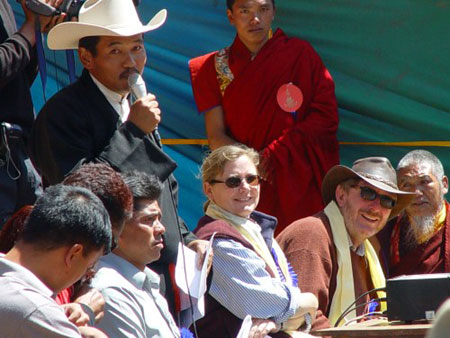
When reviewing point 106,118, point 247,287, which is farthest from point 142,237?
point 247,287

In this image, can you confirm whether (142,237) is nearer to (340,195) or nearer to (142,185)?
(142,185)

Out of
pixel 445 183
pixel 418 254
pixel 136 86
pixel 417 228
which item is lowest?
pixel 418 254

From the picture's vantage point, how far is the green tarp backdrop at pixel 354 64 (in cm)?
636

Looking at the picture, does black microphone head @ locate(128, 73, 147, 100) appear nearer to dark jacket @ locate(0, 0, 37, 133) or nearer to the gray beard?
dark jacket @ locate(0, 0, 37, 133)

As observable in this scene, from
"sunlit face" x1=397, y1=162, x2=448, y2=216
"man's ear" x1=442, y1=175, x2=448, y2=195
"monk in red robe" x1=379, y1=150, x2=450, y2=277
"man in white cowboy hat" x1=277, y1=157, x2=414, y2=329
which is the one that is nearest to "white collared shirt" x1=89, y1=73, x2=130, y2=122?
"man in white cowboy hat" x1=277, y1=157, x2=414, y2=329

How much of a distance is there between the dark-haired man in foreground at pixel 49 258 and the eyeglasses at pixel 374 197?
2.33 metres

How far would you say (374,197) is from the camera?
5102mm

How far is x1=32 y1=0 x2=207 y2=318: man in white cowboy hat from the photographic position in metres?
4.09

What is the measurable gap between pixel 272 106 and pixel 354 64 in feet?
2.39

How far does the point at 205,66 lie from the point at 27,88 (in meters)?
1.68

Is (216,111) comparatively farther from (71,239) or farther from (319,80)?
(71,239)

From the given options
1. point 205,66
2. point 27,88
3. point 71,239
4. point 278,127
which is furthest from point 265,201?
point 71,239

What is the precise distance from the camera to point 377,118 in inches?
253

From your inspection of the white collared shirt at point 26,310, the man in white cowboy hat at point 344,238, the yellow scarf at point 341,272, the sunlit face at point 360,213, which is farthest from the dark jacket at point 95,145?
the white collared shirt at point 26,310
